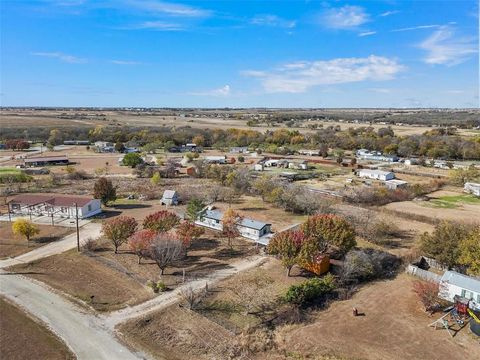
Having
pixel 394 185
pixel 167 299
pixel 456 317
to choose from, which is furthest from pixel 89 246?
pixel 394 185

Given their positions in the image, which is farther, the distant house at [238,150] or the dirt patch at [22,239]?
the distant house at [238,150]

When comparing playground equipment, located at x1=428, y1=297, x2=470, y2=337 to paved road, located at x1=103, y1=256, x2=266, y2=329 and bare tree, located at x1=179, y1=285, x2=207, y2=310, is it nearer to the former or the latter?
paved road, located at x1=103, y1=256, x2=266, y2=329

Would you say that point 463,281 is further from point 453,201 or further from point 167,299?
point 453,201

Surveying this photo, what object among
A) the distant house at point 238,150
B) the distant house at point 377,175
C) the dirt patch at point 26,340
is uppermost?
the distant house at point 238,150

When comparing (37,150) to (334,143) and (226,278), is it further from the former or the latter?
(226,278)

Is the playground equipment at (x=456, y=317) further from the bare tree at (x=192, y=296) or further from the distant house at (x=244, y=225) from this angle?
the distant house at (x=244, y=225)

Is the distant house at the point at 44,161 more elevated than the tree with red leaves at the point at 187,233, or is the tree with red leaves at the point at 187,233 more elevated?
the distant house at the point at 44,161

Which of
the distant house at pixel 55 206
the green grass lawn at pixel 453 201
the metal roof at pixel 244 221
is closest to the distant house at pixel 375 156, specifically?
the green grass lawn at pixel 453 201

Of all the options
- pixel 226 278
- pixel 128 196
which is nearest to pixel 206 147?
pixel 128 196

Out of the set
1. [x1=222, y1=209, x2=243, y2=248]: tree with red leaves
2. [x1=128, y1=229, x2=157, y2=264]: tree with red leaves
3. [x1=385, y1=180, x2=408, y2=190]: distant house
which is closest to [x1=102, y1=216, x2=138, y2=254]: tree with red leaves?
[x1=128, y1=229, x2=157, y2=264]: tree with red leaves
